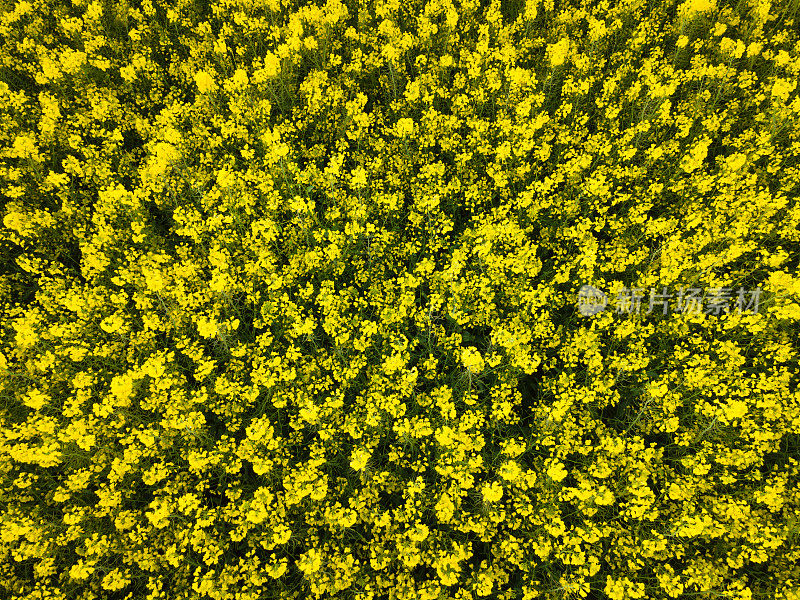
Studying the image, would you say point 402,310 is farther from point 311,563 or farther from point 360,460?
point 311,563

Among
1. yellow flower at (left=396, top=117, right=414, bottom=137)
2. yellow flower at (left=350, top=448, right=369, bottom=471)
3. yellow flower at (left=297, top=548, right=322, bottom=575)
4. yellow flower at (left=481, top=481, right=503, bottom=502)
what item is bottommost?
yellow flower at (left=297, top=548, right=322, bottom=575)

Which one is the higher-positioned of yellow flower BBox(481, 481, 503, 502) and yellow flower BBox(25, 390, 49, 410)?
yellow flower BBox(25, 390, 49, 410)

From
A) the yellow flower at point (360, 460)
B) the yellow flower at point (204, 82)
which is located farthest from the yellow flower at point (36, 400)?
the yellow flower at point (204, 82)

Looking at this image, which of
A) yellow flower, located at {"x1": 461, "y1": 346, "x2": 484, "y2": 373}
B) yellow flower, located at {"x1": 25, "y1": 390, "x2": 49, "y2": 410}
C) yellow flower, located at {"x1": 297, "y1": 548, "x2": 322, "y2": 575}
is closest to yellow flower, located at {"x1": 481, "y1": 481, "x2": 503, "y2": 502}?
yellow flower, located at {"x1": 461, "y1": 346, "x2": 484, "y2": 373}

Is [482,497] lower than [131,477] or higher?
higher

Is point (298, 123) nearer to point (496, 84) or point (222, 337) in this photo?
point (496, 84)

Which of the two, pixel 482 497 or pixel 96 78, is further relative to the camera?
pixel 96 78

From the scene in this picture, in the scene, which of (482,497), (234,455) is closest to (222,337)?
(234,455)

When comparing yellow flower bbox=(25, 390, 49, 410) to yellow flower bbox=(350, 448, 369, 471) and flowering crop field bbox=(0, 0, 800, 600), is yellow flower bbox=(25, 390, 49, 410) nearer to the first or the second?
flowering crop field bbox=(0, 0, 800, 600)
